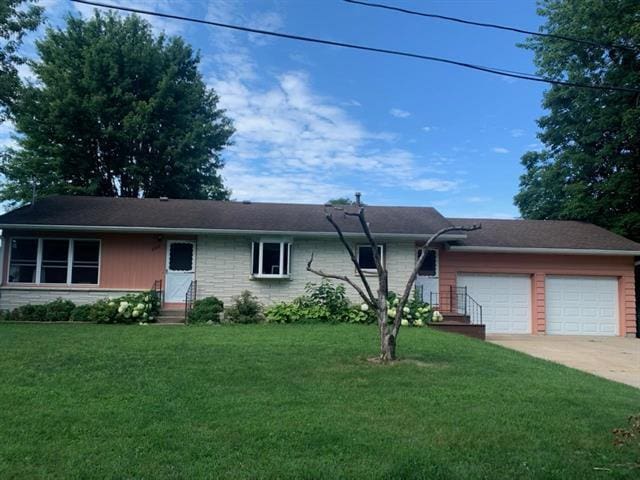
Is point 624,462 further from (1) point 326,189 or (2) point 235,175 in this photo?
(2) point 235,175

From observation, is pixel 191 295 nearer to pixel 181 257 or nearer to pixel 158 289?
pixel 158 289

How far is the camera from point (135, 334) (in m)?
10.2

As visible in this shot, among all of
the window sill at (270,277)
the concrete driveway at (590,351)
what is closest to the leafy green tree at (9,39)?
the window sill at (270,277)

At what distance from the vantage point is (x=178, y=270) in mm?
14766

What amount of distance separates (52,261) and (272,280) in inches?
261

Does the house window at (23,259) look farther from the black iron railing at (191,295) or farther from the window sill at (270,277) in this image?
the window sill at (270,277)

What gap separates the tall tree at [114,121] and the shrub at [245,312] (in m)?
12.4

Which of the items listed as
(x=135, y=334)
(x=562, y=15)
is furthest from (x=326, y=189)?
(x=135, y=334)

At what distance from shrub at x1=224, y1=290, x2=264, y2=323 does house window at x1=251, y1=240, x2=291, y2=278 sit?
94 cm

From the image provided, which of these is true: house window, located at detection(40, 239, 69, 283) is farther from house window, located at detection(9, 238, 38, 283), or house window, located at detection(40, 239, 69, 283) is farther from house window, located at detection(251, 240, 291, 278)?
house window, located at detection(251, 240, 291, 278)

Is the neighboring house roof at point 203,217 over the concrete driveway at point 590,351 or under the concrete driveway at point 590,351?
over

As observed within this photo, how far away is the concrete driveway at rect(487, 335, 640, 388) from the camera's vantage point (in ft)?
29.0

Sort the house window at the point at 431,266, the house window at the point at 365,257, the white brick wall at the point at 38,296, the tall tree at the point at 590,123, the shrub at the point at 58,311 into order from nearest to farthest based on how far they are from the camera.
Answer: the shrub at the point at 58,311 < the white brick wall at the point at 38,296 < the house window at the point at 365,257 < the house window at the point at 431,266 < the tall tree at the point at 590,123

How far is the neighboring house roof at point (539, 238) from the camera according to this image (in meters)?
15.3
